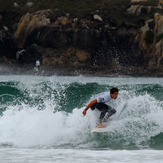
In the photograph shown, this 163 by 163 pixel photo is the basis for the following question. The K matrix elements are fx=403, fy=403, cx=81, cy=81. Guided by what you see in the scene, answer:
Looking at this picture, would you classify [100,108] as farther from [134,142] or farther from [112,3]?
[112,3]

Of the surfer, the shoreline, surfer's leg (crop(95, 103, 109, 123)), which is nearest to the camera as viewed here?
the surfer

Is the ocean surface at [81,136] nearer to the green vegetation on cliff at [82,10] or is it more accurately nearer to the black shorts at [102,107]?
the black shorts at [102,107]

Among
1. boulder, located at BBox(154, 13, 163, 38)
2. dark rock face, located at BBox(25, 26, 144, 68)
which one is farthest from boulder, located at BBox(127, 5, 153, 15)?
dark rock face, located at BBox(25, 26, 144, 68)

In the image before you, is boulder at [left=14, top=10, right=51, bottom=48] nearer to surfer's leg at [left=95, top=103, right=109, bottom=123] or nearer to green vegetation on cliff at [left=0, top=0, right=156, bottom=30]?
green vegetation on cliff at [left=0, top=0, right=156, bottom=30]

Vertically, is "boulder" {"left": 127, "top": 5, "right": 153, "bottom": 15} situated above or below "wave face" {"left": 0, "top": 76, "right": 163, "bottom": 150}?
below

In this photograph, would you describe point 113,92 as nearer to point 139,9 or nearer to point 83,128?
point 83,128

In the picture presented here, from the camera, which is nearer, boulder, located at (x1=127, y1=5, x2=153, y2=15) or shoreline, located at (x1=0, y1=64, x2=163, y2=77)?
shoreline, located at (x1=0, y1=64, x2=163, y2=77)

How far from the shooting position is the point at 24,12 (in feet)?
237

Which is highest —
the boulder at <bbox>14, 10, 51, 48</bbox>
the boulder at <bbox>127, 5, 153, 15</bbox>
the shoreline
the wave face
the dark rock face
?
the wave face

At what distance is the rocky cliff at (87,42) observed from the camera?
63.8m

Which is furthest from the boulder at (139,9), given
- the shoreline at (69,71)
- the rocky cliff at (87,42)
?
the shoreline at (69,71)

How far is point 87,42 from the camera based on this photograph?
A: 6606 centimetres

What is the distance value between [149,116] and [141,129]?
96 cm

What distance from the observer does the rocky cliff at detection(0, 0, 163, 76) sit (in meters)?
63.8
